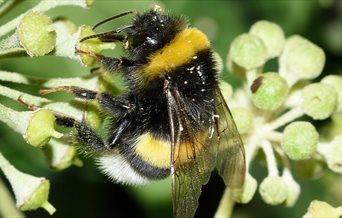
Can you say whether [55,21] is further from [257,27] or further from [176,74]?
[257,27]

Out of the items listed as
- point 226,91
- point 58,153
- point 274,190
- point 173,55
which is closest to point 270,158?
point 274,190

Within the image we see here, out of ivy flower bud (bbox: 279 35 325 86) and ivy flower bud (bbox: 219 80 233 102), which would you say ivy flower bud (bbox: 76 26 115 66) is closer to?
ivy flower bud (bbox: 219 80 233 102)

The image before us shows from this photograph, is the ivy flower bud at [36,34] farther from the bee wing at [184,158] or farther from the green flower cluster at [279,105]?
the green flower cluster at [279,105]

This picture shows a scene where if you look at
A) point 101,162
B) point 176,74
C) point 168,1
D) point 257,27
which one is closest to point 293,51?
point 257,27

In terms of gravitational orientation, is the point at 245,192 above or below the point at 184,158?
below

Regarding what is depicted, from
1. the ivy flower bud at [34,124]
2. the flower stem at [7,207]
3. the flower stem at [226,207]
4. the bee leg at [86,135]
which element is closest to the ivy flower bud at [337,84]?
the flower stem at [226,207]

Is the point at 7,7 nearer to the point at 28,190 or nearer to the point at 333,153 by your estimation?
the point at 28,190
